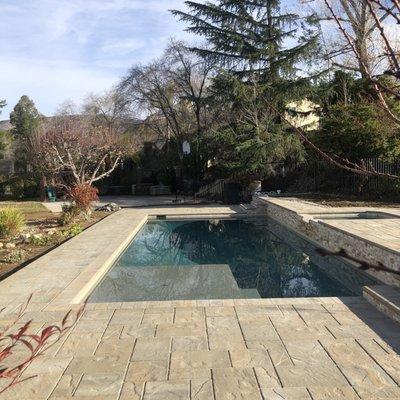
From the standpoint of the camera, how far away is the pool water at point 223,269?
22.3 ft

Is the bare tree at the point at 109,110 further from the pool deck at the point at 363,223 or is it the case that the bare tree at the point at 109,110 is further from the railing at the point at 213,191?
the pool deck at the point at 363,223

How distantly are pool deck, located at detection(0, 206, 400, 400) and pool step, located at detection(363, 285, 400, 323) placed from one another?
93mm

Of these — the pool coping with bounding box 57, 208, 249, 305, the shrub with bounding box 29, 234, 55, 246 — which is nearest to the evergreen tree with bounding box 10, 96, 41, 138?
the pool coping with bounding box 57, 208, 249, 305

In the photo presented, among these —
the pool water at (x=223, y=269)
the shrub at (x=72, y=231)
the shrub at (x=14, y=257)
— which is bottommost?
the pool water at (x=223, y=269)

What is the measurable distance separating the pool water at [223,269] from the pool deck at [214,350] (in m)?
1.32

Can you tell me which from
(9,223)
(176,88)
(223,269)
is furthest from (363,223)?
(176,88)

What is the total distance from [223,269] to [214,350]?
452cm

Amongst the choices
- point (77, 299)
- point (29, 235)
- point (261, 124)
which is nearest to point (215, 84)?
point (261, 124)

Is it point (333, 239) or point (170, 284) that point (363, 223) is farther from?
point (170, 284)

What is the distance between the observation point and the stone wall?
6466 mm

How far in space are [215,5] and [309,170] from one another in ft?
26.5

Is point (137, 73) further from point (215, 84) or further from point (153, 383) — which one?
point (153, 383)

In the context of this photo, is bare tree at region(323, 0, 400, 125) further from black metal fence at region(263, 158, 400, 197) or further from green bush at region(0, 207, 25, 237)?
black metal fence at region(263, 158, 400, 197)

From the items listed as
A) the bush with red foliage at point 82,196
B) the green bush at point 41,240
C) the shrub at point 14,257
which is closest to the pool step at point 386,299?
the shrub at point 14,257
